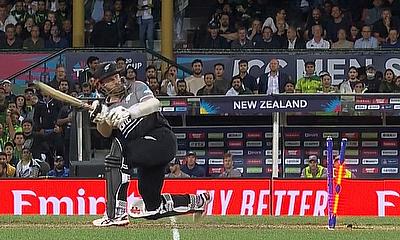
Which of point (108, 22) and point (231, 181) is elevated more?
point (108, 22)

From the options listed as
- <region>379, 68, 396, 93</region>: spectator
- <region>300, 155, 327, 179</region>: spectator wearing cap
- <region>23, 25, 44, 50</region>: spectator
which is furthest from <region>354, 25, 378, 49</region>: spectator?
<region>23, 25, 44, 50</region>: spectator

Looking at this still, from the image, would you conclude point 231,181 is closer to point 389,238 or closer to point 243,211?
point 243,211

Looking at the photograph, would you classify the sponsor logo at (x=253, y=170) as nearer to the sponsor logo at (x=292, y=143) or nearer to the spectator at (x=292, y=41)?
the sponsor logo at (x=292, y=143)

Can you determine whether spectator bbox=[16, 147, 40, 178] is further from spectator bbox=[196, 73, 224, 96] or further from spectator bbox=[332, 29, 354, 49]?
spectator bbox=[332, 29, 354, 49]

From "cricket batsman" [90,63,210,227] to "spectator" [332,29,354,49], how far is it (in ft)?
33.2

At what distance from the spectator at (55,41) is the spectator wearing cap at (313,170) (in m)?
6.08

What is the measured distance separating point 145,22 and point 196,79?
2947 mm

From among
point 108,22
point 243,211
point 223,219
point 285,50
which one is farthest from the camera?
point 108,22

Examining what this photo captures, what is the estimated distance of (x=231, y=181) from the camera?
55.5 feet

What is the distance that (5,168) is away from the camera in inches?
728

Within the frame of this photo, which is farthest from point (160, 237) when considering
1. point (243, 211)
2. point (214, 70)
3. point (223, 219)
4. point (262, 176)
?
point (214, 70)

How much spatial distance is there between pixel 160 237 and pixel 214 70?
977 cm

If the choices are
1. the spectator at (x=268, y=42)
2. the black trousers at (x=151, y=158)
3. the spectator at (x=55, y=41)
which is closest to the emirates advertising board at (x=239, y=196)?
the spectator at (x=268, y=42)

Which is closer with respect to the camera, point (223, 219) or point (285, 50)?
point (223, 219)
